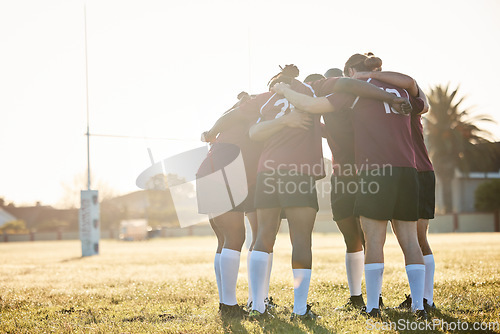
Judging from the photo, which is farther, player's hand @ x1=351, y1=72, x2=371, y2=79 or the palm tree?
the palm tree

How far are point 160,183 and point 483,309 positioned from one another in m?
3.35

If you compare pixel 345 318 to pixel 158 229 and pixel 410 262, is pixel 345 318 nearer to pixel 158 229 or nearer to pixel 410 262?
pixel 410 262

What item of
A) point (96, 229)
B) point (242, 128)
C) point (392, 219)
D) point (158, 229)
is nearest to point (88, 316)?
point (242, 128)

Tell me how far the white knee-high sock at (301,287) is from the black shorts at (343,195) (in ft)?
2.58

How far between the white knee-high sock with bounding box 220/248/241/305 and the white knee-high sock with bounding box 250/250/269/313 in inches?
12.4

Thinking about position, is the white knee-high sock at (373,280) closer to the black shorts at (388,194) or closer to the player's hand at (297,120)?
the black shorts at (388,194)

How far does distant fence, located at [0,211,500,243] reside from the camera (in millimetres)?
37719

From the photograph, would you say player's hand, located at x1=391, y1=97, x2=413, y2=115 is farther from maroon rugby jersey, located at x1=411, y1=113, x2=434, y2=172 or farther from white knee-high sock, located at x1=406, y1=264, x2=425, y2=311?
white knee-high sock, located at x1=406, y1=264, x2=425, y2=311

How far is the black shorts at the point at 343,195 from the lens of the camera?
424cm

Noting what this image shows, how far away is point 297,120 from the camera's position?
12.5 feet

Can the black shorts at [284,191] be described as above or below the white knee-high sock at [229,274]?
above

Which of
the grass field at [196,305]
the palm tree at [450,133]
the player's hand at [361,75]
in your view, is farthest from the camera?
the palm tree at [450,133]

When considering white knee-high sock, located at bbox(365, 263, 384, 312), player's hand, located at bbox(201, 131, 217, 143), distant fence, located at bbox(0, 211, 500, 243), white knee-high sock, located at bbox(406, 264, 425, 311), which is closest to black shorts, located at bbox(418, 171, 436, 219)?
white knee-high sock, located at bbox(406, 264, 425, 311)

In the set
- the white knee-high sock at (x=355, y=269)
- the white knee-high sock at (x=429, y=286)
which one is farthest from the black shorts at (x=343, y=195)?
the white knee-high sock at (x=429, y=286)
